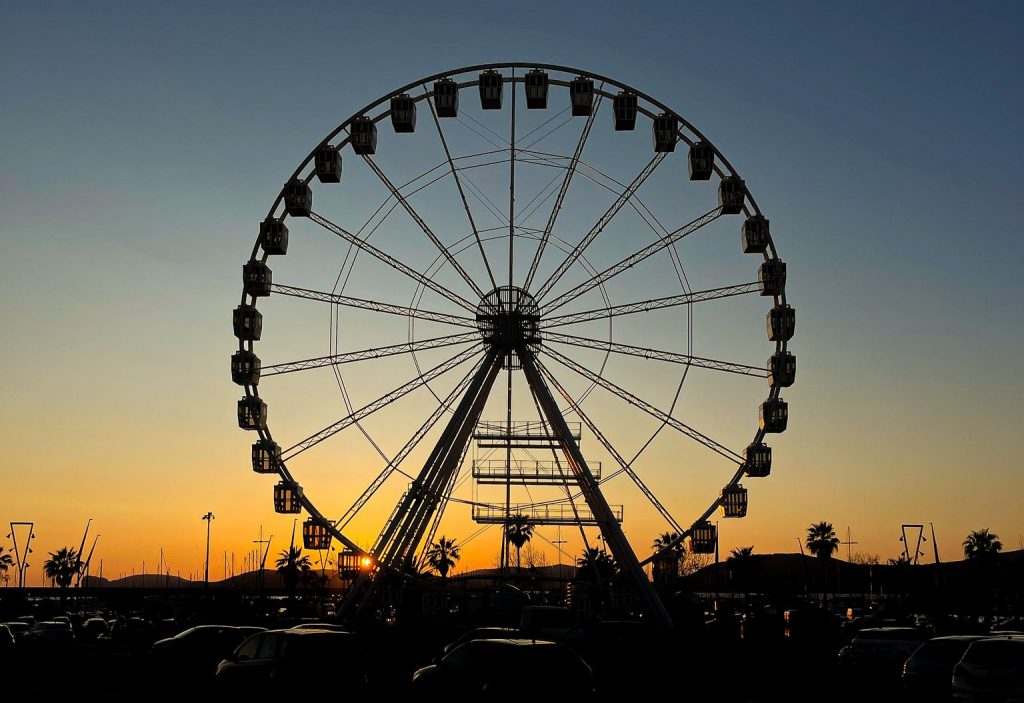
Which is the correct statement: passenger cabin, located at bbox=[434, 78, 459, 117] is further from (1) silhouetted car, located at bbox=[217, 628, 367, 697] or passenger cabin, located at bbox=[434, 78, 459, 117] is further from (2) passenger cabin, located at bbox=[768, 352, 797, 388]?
(1) silhouetted car, located at bbox=[217, 628, 367, 697]

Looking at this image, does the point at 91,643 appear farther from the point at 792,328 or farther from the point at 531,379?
the point at 792,328

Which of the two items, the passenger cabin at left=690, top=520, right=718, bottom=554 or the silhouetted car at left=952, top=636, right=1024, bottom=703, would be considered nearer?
the silhouetted car at left=952, top=636, right=1024, bottom=703

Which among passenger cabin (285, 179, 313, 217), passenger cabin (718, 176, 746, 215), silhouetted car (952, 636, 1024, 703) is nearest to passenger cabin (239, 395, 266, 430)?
passenger cabin (285, 179, 313, 217)

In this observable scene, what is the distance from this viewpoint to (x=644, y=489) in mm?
42750

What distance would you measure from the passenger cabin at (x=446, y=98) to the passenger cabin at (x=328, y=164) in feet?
13.9

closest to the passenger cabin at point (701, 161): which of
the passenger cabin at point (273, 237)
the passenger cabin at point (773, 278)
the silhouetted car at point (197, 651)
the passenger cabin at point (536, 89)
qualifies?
Answer: the passenger cabin at point (773, 278)

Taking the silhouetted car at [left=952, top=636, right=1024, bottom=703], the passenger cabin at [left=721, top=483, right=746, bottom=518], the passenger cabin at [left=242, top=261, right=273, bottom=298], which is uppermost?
the passenger cabin at [left=242, top=261, right=273, bottom=298]

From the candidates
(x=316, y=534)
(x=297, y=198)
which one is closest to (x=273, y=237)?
(x=297, y=198)

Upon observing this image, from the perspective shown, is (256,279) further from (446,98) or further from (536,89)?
(536,89)

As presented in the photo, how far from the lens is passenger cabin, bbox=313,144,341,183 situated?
153 ft

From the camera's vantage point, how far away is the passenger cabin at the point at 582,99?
46.6 meters

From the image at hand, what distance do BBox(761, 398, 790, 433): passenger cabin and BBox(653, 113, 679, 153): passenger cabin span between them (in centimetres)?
1016

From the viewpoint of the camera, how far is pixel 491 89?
46656 mm

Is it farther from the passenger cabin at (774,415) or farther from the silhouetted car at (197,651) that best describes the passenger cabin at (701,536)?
the silhouetted car at (197,651)
